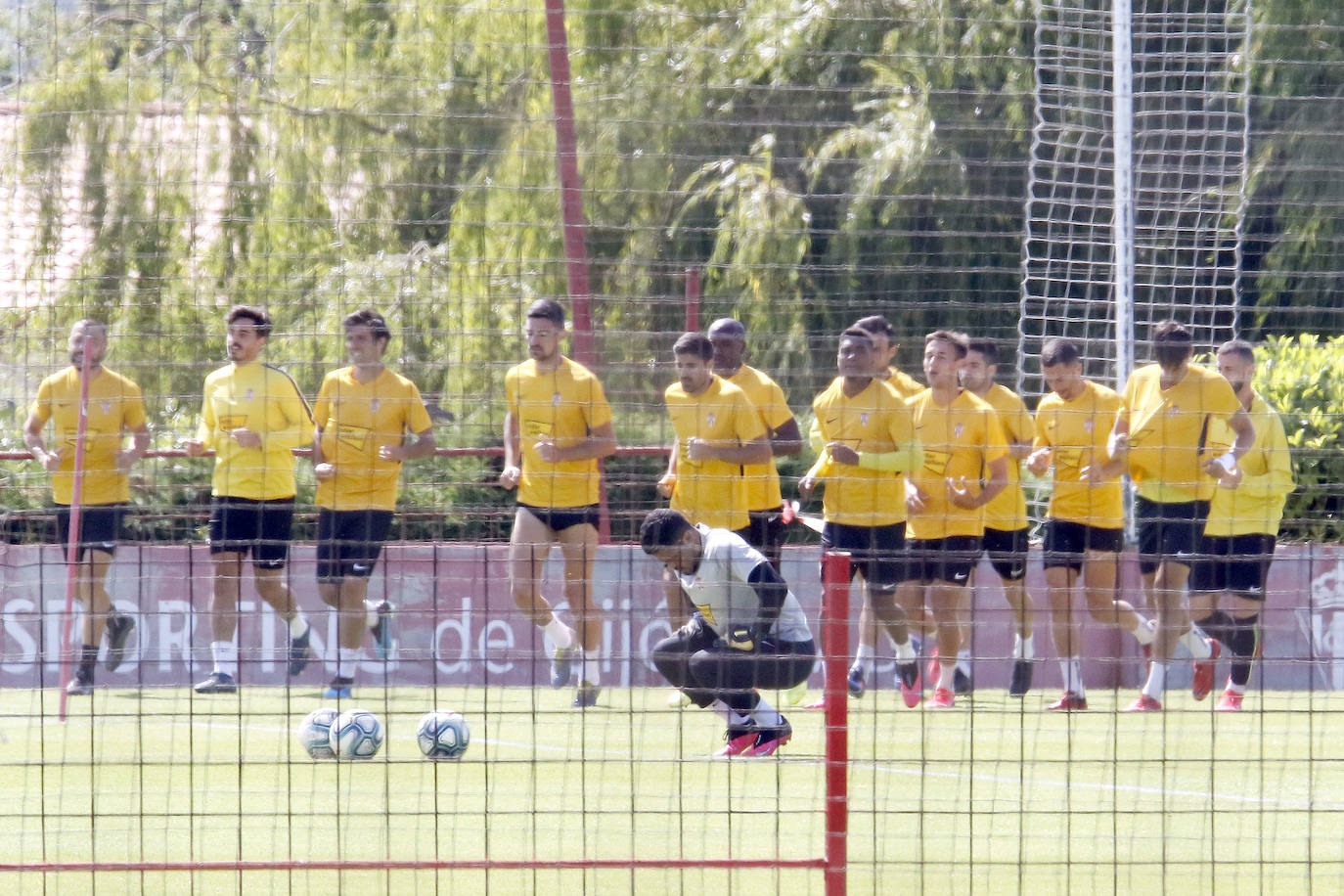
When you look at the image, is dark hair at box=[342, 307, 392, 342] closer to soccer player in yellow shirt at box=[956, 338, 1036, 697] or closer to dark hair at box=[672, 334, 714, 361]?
dark hair at box=[672, 334, 714, 361]

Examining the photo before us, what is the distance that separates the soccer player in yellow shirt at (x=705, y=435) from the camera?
8414 mm

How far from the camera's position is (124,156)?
5.84 m

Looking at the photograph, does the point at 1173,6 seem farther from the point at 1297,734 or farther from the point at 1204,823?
the point at 1204,823

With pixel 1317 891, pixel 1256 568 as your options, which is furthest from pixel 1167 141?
pixel 1317 891

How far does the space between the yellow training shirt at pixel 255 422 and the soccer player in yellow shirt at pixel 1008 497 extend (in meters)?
3.61

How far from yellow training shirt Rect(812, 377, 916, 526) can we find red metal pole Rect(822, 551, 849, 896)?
3.05 m

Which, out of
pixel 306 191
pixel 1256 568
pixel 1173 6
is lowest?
pixel 1256 568

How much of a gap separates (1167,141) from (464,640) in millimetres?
5794

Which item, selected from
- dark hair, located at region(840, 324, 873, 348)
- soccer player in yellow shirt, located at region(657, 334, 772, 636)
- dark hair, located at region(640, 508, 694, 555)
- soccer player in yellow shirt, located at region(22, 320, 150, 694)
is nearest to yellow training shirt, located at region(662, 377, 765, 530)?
soccer player in yellow shirt, located at region(657, 334, 772, 636)

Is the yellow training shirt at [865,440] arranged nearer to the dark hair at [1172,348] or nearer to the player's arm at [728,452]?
the player's arm at [728,452]

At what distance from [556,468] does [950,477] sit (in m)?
2.32

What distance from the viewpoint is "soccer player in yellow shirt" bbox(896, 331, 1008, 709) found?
9.33m

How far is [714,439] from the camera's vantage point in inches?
348

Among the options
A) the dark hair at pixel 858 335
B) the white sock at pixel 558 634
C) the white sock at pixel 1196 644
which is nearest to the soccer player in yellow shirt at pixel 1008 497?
the white sock at pixel 1196 644
